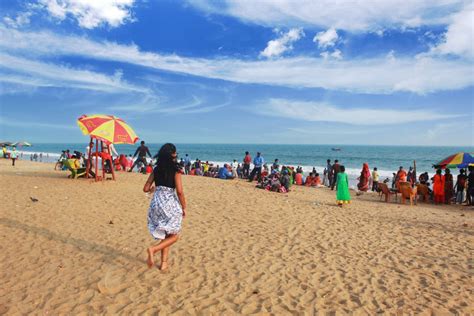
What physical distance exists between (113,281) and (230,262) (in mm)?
1762

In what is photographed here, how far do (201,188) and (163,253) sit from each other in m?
8.23

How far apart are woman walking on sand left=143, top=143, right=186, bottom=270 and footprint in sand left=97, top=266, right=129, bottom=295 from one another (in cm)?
44

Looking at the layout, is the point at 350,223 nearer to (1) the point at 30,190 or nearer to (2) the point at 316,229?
(2) the point at 316,229

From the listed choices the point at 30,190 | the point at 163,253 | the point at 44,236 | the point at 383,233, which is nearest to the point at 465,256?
the point at 383,233

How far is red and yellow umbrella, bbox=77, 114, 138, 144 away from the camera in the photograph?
10.2 meters

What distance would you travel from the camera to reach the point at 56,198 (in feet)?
30.9

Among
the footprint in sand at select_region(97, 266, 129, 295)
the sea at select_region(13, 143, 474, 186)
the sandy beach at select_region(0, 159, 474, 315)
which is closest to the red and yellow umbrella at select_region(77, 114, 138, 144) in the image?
the sandy beach at select_region(0, 159, 474, 315)

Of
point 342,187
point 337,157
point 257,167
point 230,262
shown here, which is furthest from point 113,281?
point 337,157

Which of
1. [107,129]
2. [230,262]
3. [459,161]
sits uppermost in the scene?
[107,129]

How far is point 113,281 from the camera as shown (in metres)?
4.46

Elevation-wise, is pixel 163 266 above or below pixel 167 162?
below

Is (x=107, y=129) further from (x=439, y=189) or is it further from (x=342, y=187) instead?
(x=439, y=189)

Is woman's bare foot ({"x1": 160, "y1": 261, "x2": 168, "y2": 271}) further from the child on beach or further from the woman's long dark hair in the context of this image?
the child on beach

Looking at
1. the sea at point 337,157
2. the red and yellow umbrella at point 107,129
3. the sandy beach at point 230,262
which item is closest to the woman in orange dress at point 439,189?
the sandy beach at point 230,262
